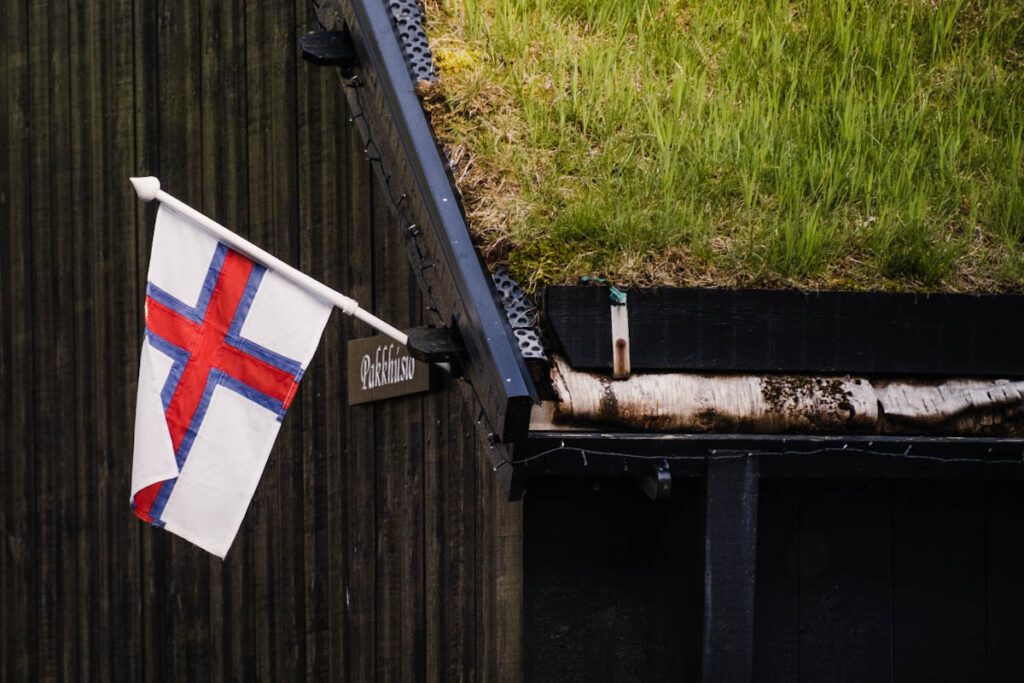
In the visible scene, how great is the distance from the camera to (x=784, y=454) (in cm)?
395

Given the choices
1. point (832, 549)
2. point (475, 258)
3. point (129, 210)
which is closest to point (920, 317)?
point (832, 549)

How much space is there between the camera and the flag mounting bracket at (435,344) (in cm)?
420

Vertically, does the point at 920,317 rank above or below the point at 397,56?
below

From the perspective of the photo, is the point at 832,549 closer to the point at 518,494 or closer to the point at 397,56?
the point at 518,494

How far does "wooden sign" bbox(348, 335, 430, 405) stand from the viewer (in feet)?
17.6

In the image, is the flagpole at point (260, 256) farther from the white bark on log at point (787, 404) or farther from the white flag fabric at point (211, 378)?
the white bark on log at point (787, 404)

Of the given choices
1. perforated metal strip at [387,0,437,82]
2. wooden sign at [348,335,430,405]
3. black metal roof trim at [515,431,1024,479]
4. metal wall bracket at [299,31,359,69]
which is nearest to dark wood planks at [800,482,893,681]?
black metal roof trim at [515,431,1024,479]

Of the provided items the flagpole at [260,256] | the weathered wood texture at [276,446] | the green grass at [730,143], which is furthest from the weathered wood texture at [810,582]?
the flagpole at [260,256]

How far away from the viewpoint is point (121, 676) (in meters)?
6.81

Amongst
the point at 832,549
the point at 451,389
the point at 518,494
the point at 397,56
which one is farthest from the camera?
the point at 451,389

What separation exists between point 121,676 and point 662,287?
3970mm

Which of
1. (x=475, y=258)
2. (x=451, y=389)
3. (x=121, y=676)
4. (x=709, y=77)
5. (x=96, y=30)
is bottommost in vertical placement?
(x=121, y=676)

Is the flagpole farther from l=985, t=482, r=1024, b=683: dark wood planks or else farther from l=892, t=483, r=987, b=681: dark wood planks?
→ l=985, t=482, r=1024, b=683: dark wood planks

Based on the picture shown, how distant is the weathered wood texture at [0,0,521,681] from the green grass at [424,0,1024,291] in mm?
977
